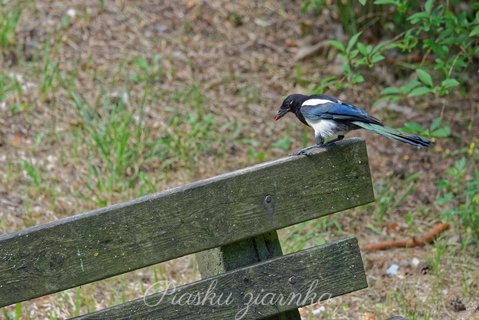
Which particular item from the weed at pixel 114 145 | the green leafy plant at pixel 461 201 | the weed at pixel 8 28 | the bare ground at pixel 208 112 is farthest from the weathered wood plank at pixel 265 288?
the weed at pixel 8 28

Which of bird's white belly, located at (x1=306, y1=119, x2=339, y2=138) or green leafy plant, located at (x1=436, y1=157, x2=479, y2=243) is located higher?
bird's white belly, located at (x1=306, y1=119, x2=339, y2=138)

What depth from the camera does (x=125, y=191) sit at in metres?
5.20

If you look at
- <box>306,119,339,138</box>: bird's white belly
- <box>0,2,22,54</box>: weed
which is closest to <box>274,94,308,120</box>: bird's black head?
<box>306,119,339,138</box>: bird's white belly

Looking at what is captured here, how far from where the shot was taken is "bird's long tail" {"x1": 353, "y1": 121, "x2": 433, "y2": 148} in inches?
113

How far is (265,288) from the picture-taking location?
254 centimetres

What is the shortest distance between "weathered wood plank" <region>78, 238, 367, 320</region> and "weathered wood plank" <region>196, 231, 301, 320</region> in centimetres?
8

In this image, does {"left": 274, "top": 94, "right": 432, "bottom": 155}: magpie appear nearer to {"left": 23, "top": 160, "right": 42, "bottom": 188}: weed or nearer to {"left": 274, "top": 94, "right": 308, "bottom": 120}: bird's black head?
{"left": 274, "top": 94, "right": 308, "bottom": 120}: bird's black head

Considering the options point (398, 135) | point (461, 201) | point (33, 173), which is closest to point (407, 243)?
point (461, 201)

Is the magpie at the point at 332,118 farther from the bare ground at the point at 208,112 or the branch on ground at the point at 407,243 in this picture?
the branch on ground at the point at 407,243

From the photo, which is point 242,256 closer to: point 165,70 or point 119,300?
point 119,300

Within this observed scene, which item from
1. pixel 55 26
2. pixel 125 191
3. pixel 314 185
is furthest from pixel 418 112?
pixel 314 185

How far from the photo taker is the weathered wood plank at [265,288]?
96.7 inches

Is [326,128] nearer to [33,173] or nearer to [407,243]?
[407,243]

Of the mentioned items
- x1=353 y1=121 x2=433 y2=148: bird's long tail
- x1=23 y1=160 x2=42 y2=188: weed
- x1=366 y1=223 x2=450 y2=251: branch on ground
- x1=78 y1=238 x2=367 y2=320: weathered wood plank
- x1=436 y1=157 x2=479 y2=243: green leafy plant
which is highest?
x1=353 y1=121 x2=433 y2=148: bird's long tail
